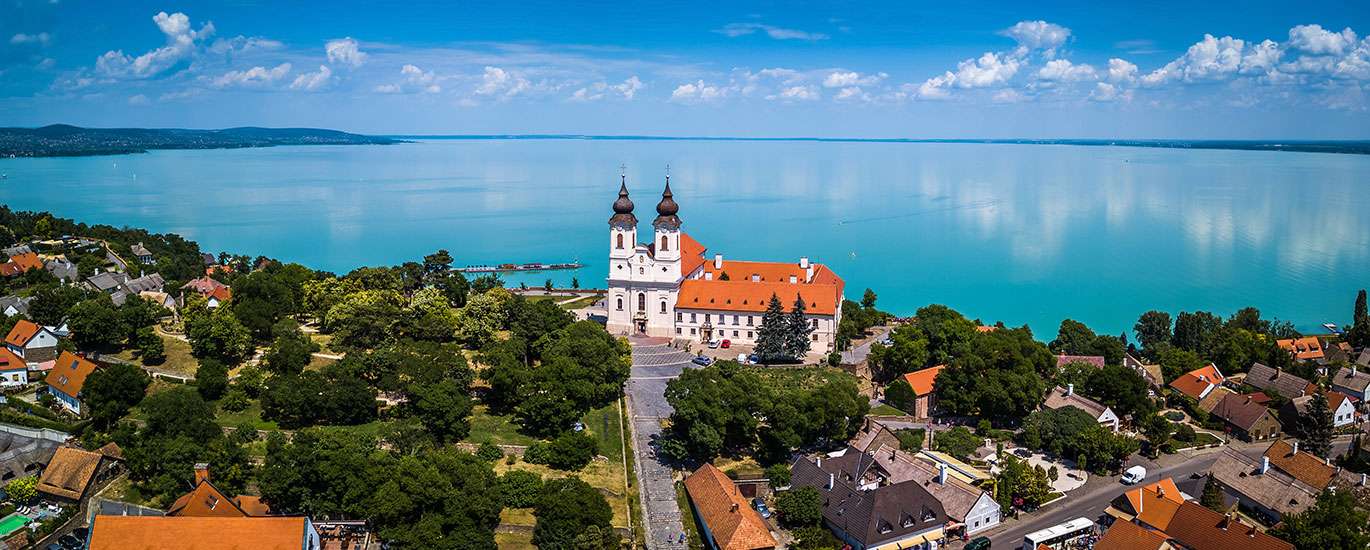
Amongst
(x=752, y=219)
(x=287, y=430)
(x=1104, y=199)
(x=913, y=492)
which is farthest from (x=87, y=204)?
(x=1104, y=199)

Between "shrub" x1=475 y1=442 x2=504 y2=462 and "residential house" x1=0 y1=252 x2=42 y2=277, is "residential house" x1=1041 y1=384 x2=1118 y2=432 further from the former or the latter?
"residential house" x1=0 y1=252 x2=42 y2=277

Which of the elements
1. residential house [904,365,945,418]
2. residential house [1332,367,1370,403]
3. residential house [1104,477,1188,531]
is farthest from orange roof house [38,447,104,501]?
residential house [1332,367,1370,403]

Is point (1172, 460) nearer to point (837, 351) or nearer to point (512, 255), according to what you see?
point (837, 351)

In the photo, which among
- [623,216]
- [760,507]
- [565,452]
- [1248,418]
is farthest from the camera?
[623,216]

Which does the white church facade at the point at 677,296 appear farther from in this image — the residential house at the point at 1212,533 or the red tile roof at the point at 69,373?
the red tile roof at the point at 69,373

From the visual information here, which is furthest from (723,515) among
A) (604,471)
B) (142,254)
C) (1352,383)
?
(142,254)

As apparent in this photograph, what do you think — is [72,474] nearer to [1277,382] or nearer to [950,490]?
[950,490]
